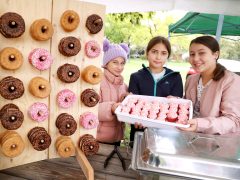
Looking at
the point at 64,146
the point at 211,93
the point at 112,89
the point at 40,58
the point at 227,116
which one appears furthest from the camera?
the point at 112,89

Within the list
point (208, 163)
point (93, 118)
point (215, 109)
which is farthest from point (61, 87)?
point (215, 109)

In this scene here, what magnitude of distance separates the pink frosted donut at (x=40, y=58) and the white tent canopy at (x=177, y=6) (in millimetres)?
839

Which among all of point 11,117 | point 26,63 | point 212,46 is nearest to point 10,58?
point 26,63

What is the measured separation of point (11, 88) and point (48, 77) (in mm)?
127

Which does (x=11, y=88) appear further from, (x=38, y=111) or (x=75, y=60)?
(x=75, y=60)

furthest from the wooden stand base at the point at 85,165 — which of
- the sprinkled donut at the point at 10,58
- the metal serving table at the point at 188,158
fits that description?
the sprinkled donut at the point at 10,58

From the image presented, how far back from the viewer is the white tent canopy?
5.18 ft

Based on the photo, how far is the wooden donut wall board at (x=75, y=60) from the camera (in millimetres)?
839

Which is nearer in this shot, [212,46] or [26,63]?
[26,63]

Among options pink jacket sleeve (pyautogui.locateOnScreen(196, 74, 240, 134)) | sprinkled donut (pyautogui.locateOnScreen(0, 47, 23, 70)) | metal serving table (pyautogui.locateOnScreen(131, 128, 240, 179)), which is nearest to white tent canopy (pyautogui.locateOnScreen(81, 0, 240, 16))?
pink jacket sleeve (pyautogui.locateOnScreen(196, 74, 240, 134))

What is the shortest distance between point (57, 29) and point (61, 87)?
0.19m

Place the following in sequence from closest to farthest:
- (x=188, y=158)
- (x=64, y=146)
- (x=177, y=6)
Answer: (x=188, y=158) → (x=64, y=146) → (x=177, y=6)

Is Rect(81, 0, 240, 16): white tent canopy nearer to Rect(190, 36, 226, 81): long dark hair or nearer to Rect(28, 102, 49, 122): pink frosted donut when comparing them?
Rect(190, 36, 226, 81): long dark hair

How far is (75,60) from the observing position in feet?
2.92
